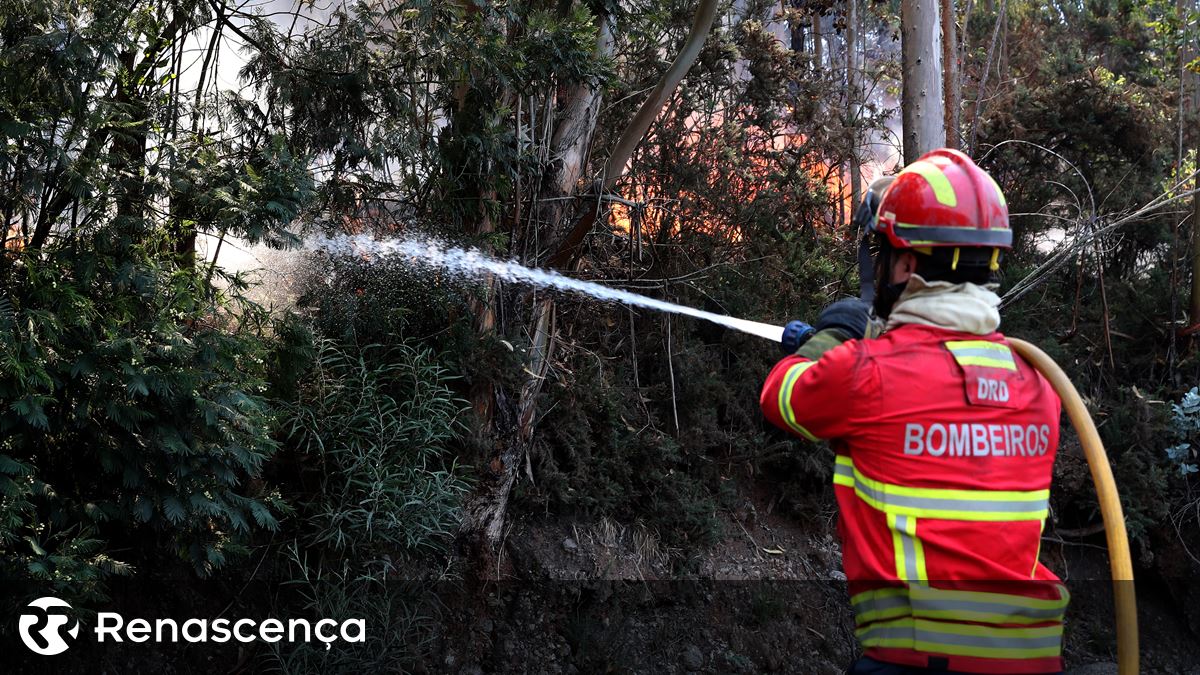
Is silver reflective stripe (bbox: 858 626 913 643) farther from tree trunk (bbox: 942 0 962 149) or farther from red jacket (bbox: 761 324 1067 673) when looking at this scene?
tree trunk (bbox: 942 0 962 149)

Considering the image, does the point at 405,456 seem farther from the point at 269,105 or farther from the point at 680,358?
the point at 680,358

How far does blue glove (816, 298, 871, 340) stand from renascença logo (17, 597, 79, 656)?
10.4 feet

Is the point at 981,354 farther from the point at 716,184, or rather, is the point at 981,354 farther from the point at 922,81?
the point at 716,184

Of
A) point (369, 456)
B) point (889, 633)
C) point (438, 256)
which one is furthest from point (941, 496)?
point (438, 256)

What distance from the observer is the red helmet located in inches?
108

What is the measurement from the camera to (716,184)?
7.49 metres

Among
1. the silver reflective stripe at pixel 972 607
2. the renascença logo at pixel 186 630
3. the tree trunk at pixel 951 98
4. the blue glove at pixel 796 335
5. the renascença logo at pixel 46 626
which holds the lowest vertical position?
the renascença logo at pixel 186 630

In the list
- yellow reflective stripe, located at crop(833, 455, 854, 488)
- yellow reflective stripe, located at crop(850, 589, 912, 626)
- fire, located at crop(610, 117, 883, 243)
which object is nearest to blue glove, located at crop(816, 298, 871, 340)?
yellow reflective stripe, located at crop(833, 455, 854, 488)

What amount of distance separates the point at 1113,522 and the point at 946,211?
0.92 metres

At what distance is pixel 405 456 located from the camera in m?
5.15

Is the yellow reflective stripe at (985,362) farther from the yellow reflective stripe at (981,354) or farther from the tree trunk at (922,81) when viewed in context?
the tree trunk at (922,81)

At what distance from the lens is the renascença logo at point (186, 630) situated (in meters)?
4.41

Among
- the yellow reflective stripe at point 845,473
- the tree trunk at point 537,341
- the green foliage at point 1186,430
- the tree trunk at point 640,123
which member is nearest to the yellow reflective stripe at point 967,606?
the yellow reflective stripe at point 845,473

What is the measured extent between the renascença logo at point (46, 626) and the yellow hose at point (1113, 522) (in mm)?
3678
